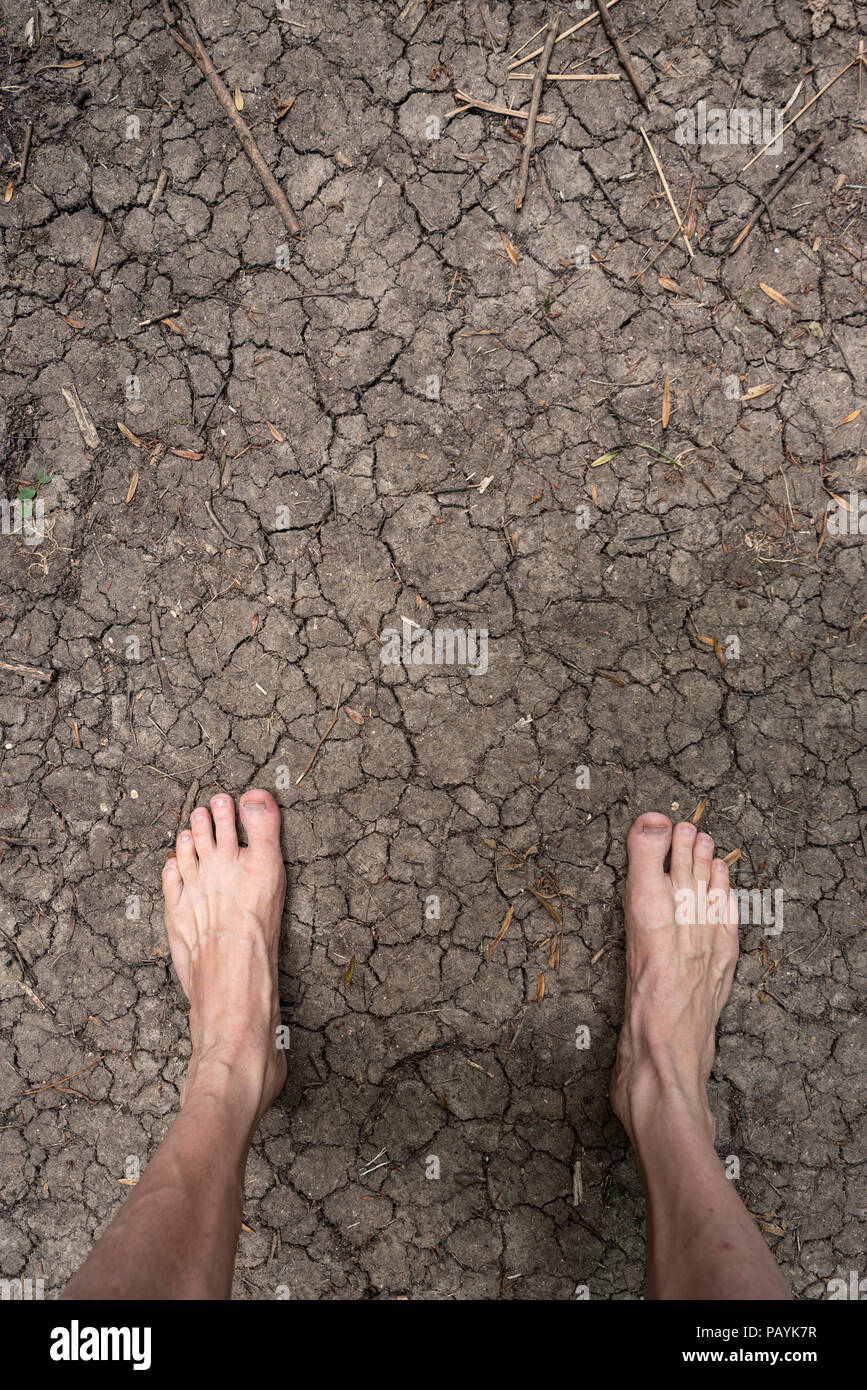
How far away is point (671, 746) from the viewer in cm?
273

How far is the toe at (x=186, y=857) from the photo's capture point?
9.10 feet

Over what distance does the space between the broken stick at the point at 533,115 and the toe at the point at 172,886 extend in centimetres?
248

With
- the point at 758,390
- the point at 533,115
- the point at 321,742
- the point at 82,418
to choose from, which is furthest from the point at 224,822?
the point at 533,115

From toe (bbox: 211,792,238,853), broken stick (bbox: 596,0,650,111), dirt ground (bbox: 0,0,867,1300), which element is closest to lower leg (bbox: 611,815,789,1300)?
dirt ground (bbox: 0,0,867,1300)

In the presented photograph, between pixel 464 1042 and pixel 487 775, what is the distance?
34.8 inches

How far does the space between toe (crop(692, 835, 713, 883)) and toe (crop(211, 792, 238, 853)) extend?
1.52 metres

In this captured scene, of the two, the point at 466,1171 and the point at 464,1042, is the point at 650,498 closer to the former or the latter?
the point at 464,1042

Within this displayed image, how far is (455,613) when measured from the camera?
2750mm

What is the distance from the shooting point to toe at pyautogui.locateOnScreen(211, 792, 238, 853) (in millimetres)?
2754

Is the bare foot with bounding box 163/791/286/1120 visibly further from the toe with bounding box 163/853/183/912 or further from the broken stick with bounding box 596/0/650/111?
the broken stick with bounding box 596/0/650/111

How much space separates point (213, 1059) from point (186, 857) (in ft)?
2.10

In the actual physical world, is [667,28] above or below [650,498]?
above
